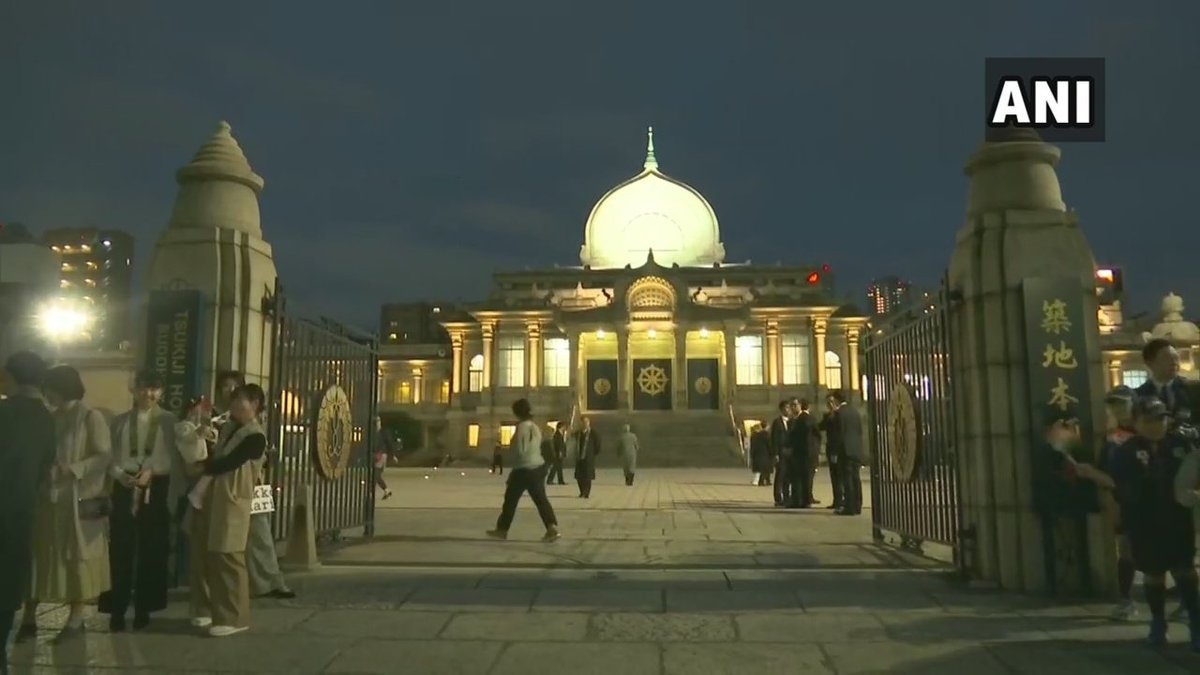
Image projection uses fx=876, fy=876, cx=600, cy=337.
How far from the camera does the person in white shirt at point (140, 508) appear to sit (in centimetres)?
618

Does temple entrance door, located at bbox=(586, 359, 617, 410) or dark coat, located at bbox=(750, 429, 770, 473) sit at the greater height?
temple entrance door, located at bbox=(586, 359, 617, 410)

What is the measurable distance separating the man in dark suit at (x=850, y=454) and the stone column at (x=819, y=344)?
116 feet

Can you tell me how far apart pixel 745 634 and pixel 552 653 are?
137 centimetres

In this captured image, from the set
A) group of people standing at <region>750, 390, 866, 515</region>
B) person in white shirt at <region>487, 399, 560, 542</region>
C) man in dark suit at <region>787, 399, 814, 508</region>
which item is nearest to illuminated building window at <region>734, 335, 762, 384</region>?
group of people standing at <region>750, 390, 866, 515</region>

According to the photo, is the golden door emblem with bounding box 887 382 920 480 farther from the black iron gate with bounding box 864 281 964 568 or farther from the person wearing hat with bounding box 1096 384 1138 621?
the person wearing hat with bounding box 1096 384 1138 621

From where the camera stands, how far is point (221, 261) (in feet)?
27.3

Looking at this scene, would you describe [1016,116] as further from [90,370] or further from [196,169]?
[90,370]

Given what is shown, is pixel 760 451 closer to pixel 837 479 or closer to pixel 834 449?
pixel 837 479

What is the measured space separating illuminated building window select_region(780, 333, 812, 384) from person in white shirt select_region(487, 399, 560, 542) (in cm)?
4013

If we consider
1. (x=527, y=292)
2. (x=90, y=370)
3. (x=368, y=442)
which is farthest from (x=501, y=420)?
(x=368, y=442)

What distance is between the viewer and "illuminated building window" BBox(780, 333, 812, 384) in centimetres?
4956

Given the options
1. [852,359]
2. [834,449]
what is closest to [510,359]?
[852,359]

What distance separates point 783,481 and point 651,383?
33.8m

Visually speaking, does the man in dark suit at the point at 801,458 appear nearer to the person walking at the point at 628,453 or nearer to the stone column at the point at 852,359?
the person walking at the point at 628,453
